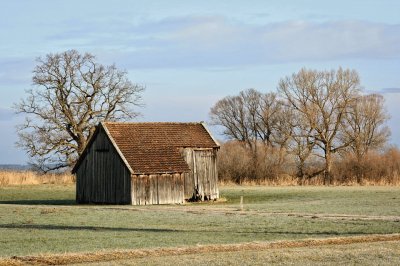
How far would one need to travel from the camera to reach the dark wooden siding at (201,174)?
176 ft

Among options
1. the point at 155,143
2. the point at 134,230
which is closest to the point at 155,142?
the point at 155,143

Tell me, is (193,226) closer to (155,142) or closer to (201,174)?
(155,142)

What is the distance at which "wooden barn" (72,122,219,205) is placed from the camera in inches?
1987

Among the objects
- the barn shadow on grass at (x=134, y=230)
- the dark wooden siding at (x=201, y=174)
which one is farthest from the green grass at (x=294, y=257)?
the dark wooden siding at (x=201, y=174)

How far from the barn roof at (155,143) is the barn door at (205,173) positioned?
0.62 m

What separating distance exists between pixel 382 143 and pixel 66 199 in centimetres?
5412

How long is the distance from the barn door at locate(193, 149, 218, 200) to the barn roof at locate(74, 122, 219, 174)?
0.62 metres

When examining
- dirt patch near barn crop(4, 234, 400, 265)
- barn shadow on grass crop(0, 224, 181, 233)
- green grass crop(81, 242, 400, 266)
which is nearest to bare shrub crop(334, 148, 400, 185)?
barn shadow on grass crop(0, 224, 181, 233)

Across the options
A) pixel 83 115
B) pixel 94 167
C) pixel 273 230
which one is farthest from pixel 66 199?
pixel 273 230

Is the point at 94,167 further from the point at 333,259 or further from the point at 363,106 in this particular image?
the point at 363,106

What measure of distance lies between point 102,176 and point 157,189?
13.1ft

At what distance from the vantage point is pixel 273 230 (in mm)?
27859

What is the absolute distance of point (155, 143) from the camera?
53219 millimetres

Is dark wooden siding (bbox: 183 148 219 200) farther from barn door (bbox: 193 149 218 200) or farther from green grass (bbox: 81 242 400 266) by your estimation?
green grass (bbox: 81 242 400 266)
